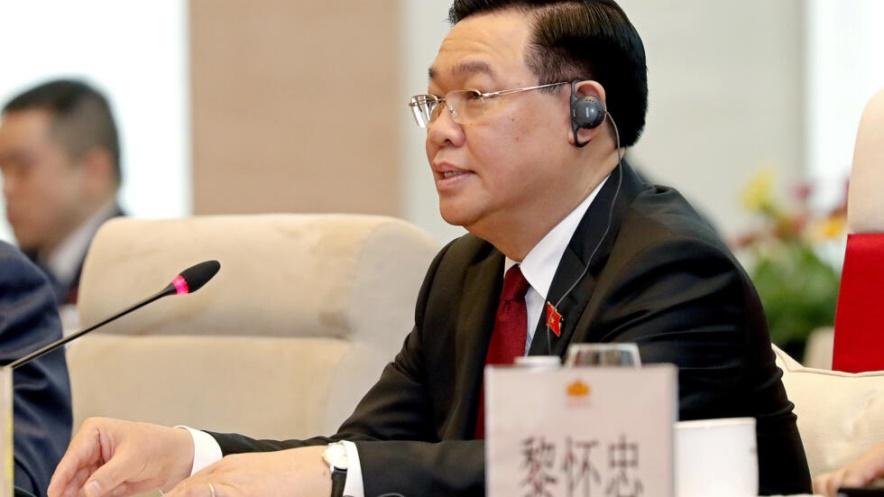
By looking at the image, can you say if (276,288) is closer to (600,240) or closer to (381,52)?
(600,240)

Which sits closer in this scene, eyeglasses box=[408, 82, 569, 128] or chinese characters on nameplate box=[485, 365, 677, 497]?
chinese characters on nameplate box=[485, 365, 677, 497]

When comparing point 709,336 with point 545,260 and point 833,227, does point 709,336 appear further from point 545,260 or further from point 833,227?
point 833,227

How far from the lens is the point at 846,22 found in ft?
17.6

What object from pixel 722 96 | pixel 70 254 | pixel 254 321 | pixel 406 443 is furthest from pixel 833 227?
pixel 406 443

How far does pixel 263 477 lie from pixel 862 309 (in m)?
0.94

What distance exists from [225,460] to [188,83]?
11.8 feet

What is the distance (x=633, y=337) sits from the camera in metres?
1.66

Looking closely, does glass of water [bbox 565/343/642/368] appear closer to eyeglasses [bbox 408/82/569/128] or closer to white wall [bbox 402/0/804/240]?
eyeglasses [bbox 408/82/569/128]

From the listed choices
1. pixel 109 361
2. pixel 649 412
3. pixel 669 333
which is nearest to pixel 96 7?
pixel 109 361

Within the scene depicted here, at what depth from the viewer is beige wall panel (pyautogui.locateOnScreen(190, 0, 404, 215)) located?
184 inches

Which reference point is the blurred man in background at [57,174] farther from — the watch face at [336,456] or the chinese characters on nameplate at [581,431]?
the chinese characters on nameplate at [581,431]

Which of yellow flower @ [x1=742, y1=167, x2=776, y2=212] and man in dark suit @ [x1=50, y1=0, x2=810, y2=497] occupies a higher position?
man in dark suit @ [x1=50, y1=0, x2=810, y2=497]

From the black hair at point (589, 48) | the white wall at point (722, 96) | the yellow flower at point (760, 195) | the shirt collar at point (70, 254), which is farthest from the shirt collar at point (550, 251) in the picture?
the white wall at point (722, 96)

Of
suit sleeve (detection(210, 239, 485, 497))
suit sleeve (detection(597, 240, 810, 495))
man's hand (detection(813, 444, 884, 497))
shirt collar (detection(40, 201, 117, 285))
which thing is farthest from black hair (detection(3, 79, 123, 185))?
man's hand (detection(813, 444, 884, 497))
